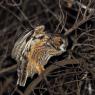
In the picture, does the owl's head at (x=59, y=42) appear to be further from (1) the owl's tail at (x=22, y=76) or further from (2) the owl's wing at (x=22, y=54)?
(1) the owl's tail at (x=22, y=76)

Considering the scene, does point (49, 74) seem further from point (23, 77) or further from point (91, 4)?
point (91, 4)

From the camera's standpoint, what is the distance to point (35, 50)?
4344 millimetres

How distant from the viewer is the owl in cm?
423

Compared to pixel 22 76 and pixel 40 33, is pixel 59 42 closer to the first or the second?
pixel 40 33

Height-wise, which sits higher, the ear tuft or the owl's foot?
the ear tuft

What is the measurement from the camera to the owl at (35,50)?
423 centimetres

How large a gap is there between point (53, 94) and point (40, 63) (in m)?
0.38

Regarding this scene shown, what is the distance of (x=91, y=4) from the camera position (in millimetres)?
5066

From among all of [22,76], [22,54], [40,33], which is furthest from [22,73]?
[40,33]

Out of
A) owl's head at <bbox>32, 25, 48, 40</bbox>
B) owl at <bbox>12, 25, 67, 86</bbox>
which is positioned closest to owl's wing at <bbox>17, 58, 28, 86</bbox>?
owl at <bbox>12, 25, 67, 86</bbox>

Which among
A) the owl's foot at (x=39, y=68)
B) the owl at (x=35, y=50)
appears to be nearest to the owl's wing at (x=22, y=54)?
the owl at (x=35, y=50)

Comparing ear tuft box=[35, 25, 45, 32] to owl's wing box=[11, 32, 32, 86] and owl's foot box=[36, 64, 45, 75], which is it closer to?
owl's wing box=[11, 32, 32, 86]

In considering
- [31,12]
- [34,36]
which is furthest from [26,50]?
[31,12]

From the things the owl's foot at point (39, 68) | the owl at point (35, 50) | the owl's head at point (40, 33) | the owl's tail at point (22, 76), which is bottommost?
the owl's foot at point (39, 68)
